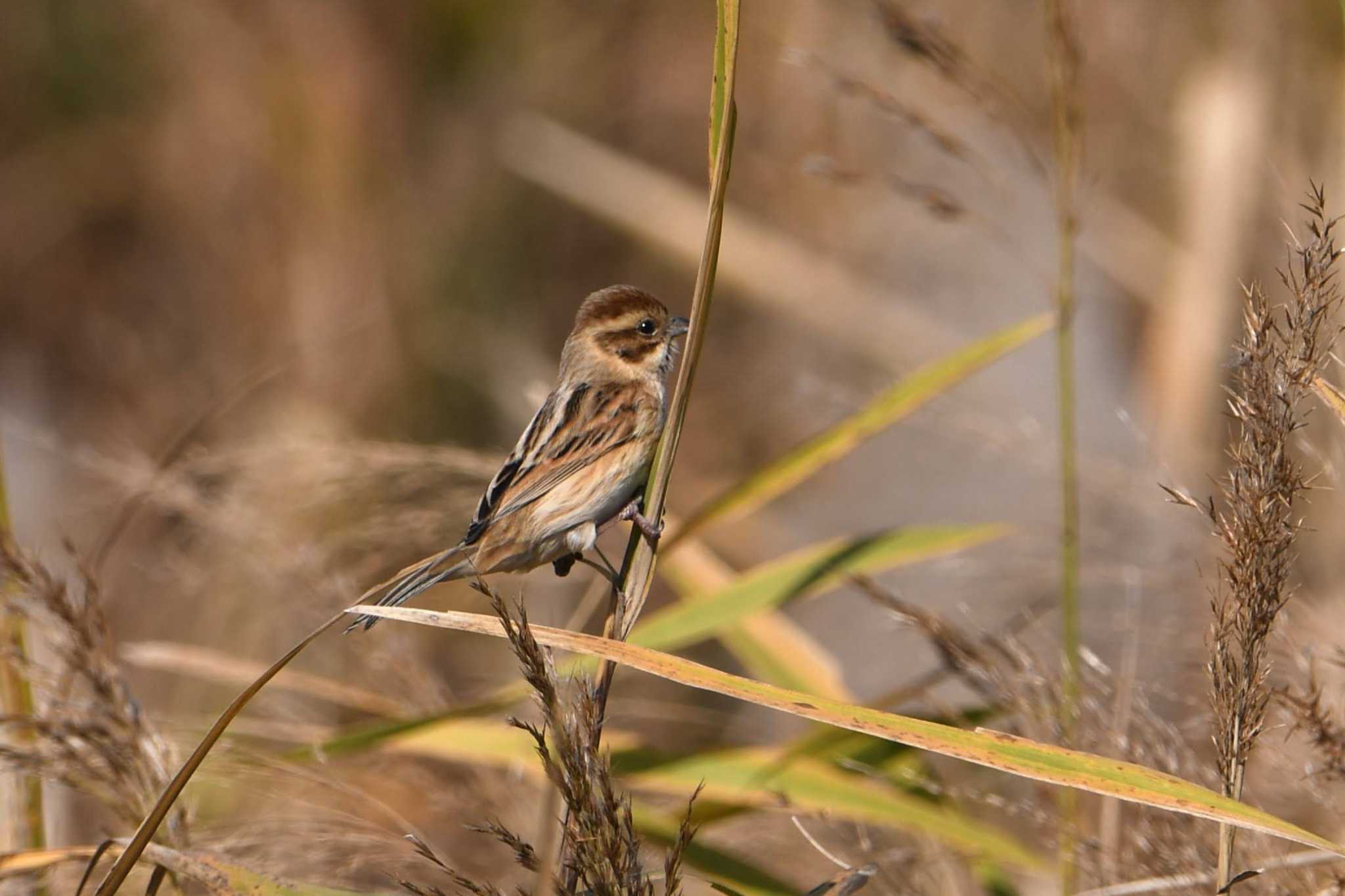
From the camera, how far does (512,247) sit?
21.3 ft

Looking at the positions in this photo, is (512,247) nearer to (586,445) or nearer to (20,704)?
(586,445)

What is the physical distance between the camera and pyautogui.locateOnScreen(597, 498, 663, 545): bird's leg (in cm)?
161

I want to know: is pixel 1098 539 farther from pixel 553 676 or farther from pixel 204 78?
pixel 204 78

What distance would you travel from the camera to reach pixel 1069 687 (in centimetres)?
200

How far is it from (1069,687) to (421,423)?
14.4 ft

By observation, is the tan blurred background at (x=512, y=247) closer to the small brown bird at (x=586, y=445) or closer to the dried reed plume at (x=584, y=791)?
the small brown bird at (x=586, y=445)

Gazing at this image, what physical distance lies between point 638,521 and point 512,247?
494 centimetres

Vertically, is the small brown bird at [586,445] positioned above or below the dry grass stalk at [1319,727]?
above

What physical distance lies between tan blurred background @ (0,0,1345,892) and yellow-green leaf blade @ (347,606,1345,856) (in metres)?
2.55

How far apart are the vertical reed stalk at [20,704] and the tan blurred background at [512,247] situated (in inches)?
79.9

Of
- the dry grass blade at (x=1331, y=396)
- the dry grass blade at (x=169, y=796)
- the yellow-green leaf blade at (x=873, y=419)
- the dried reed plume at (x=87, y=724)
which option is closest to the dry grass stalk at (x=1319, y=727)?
the dry grass blade at (x=1331, y=396)

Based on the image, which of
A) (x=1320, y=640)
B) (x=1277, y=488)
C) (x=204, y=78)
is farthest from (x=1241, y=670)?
(x=204, y=78)

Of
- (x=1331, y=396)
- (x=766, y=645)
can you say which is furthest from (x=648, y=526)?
(x=766, y=645)

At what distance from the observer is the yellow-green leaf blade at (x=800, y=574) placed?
2336 mm
